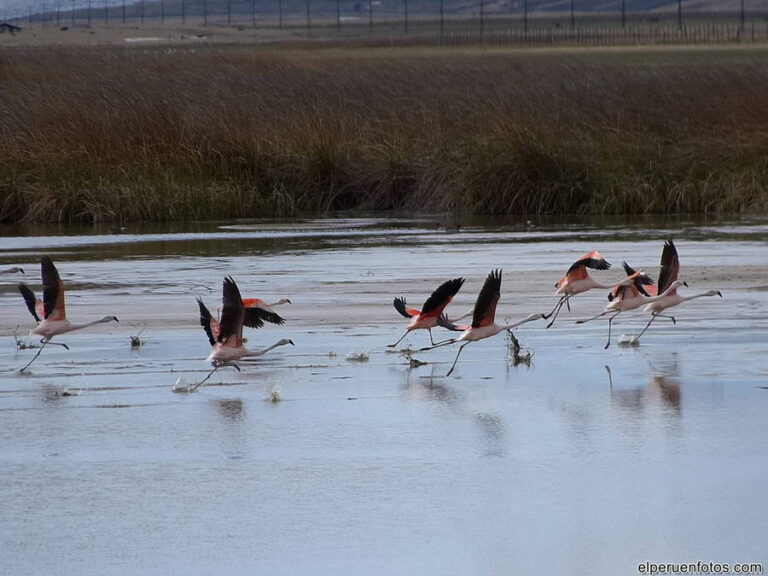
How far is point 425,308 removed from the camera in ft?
28.7

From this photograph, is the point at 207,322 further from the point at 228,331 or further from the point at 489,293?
the point at 489,293

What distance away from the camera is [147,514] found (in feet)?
19.7

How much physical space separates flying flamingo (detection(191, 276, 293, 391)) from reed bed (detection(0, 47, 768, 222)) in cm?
1210

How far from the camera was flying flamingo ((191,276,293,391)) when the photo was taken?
801 cm

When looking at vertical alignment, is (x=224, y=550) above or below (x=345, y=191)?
below

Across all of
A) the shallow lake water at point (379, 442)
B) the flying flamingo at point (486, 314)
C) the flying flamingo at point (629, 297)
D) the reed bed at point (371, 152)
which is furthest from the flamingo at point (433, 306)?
the reed bed at point (371, 152)

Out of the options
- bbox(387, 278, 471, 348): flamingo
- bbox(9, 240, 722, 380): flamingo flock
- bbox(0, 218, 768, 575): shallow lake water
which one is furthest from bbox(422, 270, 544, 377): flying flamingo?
bbox(0, 218, 768, 575): shallow lake water

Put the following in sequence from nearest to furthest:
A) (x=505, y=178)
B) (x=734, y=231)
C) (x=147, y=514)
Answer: (x=147, y=514)
(x=734, y=231)
(x=505, y=178)

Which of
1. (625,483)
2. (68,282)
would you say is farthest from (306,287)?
(625,483)

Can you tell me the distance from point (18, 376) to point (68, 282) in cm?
471

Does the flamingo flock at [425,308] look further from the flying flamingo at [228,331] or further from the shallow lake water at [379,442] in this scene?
the shallow lake water at [379,442]

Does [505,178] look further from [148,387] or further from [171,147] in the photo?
[148,387]

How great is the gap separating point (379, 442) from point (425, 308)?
5.78 feet

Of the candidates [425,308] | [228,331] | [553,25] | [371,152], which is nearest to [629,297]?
[425,308]
